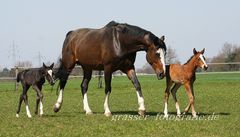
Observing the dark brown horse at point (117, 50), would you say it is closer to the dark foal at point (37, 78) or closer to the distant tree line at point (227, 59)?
the dark foal at point (37, 78)

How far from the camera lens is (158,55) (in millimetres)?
11328

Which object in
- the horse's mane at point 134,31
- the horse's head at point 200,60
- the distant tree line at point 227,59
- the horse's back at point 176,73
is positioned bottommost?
the distant tree line at point 227,59

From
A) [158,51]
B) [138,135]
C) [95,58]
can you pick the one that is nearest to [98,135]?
Result: [138,135]

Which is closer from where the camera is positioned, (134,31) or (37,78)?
(134,31)

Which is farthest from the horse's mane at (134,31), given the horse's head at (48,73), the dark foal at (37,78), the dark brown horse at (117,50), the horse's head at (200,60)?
the dark foal at (37,78)

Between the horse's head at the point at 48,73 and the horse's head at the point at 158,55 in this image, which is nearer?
the horse's head at the point at 158,55

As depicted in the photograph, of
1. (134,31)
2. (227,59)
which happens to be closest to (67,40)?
(134,31)

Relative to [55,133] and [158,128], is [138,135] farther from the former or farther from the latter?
[55,133]

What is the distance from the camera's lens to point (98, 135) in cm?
845

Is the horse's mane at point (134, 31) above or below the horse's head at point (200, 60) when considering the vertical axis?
above

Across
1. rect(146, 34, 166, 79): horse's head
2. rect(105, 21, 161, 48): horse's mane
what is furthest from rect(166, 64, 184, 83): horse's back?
rect(105, 21, 161, 48): horse's mane

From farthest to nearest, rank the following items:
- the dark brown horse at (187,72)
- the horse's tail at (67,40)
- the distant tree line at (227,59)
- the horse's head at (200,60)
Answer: the distant tree line at (227,59), the horse's tail at (67,40), the horse's head at (200,60), the dark brown horse at (187,72)

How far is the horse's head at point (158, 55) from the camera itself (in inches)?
446

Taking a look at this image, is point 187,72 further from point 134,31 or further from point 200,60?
point 134,31
